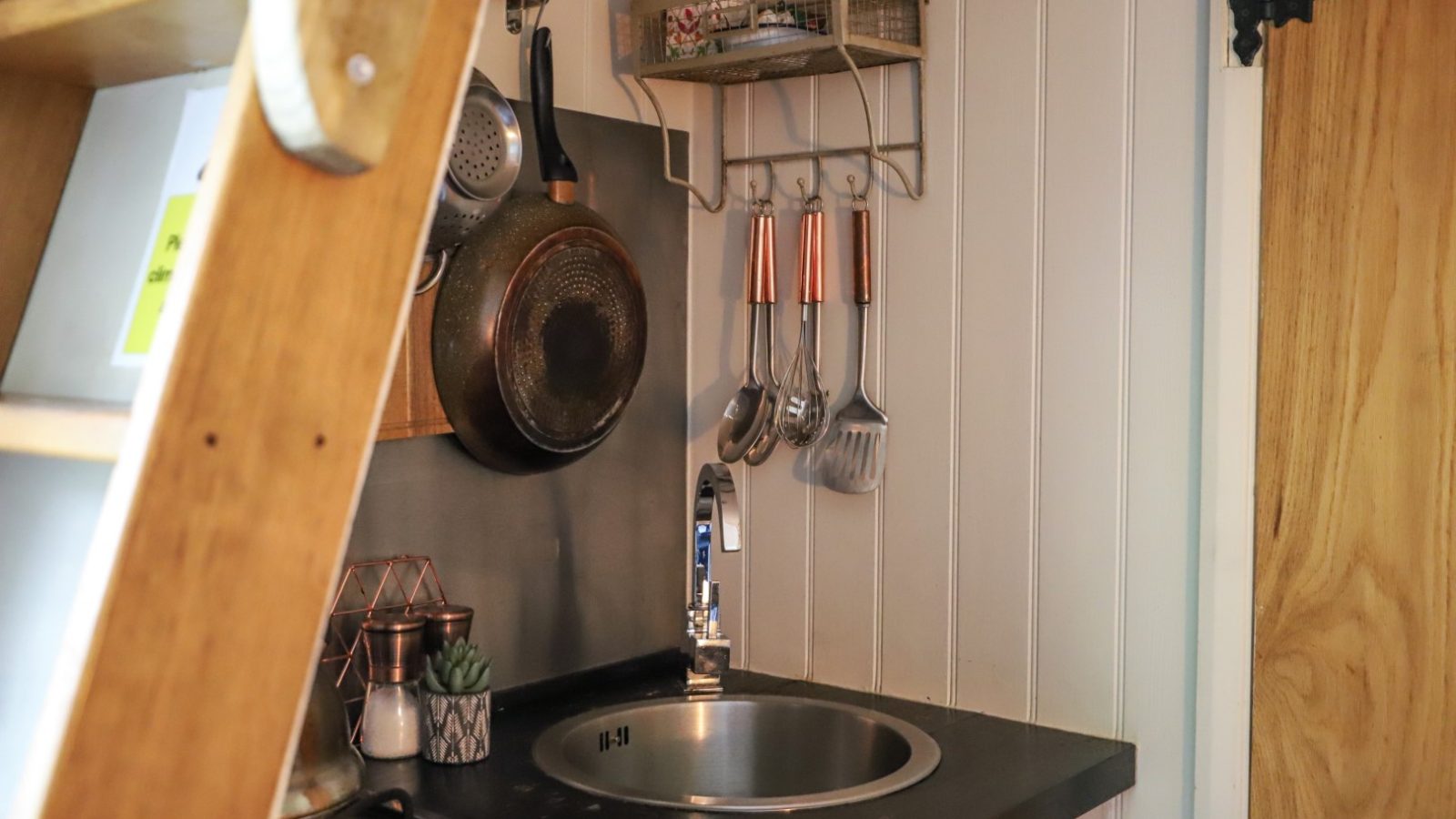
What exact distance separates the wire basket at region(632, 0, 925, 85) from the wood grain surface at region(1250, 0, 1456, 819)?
49 centimetres

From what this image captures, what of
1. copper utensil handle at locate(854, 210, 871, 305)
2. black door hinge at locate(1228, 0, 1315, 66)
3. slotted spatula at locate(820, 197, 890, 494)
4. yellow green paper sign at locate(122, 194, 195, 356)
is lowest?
yellow green paper sign at locate(122, 194, 195, 356)

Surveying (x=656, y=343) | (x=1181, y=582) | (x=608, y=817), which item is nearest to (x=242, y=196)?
(x=608, y=817)

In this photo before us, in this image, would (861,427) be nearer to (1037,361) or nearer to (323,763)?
(1037,361)

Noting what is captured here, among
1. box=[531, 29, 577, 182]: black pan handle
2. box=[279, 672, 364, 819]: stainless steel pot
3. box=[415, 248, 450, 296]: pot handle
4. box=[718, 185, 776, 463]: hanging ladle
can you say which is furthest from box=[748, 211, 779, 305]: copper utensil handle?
box=[279, 672, 364, 819]: stainless steel pot

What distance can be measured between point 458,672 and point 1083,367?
33.0 inches

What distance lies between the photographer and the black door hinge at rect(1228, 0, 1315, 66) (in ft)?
5.14

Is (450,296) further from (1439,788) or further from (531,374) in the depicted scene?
(1439,788)

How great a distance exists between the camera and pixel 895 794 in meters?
1.50

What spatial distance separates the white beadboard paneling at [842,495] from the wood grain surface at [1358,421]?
20.3 inches

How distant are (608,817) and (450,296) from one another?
2.17 ft

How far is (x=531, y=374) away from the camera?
1.73 m

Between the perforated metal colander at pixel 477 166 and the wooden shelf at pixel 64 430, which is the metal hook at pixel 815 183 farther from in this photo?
the wooden shelf at pixel 64 430

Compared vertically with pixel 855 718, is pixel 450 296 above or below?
above

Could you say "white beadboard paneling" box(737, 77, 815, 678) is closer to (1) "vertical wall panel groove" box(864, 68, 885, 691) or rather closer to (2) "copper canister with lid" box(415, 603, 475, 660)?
(1) "vertical wall panel groove" box(864, 68, 885, 691)
